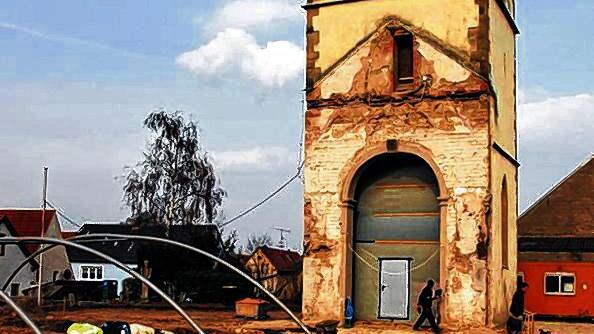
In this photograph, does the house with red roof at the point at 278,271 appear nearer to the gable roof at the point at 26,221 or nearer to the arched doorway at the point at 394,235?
the arched doorway at the point at 394,235

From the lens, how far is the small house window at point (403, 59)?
23547mm

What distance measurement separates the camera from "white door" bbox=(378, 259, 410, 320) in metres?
23.6

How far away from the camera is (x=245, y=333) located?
2164 centimetres

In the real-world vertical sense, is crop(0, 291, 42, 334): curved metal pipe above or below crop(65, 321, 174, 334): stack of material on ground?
above

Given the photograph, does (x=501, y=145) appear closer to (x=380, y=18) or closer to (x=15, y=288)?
(x=380, y=18)

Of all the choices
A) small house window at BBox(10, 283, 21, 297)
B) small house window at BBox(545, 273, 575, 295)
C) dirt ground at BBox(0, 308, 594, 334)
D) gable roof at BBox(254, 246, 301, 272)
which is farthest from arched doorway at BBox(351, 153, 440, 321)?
gable roof at BBox(254, 246, 301, 272)

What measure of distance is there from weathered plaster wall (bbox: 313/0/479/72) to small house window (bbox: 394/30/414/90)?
0.48m

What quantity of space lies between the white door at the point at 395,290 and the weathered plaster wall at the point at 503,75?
437 cm

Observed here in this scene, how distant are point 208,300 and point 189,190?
39.8ft

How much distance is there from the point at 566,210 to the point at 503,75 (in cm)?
1181

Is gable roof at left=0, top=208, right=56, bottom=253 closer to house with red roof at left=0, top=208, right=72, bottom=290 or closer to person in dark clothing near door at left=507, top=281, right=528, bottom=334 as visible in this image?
house with red roof at left=0, top=208, right=72, bottom=290

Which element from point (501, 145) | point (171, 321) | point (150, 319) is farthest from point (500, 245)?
point (150, 319)

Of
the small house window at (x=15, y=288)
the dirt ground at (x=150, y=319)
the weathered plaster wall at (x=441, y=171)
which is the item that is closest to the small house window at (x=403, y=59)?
the weathered plaster wall at (x=441, y=171)

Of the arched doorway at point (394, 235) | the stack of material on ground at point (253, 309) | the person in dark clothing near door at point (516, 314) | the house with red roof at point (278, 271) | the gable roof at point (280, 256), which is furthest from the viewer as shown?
the gable roof at point (280, 256)
